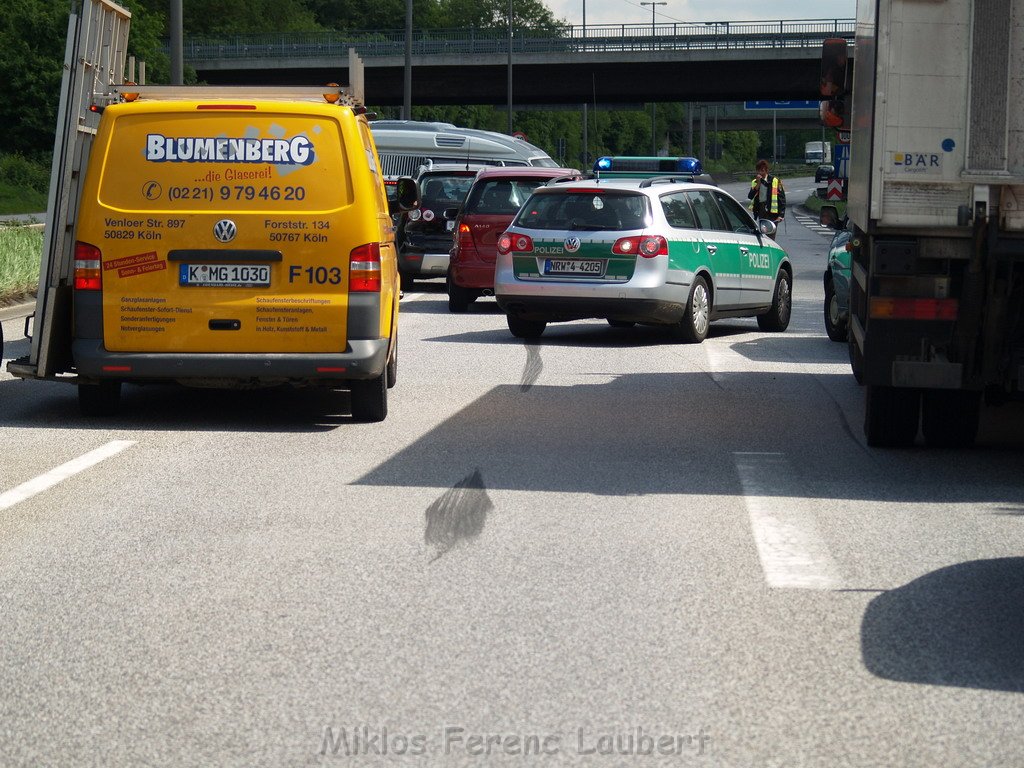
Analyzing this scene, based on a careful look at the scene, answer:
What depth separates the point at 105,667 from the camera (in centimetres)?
514

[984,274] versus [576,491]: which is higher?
[984,274]

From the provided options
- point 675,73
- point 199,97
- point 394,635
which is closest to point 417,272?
point 199,97

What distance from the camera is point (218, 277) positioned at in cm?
1043

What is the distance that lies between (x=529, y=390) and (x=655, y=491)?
4365 millimetres

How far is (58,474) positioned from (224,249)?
2.18 meters

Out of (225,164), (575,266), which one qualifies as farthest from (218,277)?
(575,266)

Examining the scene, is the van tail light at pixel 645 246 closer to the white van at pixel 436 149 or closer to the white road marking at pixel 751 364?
the white road marking at pixel 751 364

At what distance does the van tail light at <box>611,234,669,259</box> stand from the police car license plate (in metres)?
0.25

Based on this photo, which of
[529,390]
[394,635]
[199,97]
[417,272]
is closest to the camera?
[394,635]

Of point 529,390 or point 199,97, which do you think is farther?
point 529,390

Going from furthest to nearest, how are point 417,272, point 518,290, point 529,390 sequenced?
point 417,272, point 518,290, point 529,390

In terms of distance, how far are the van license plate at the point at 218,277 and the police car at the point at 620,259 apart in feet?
19.0

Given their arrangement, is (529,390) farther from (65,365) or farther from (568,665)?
(568,665)

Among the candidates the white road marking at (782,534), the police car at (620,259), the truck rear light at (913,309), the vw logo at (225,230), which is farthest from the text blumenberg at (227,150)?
the police car at (620,259)
